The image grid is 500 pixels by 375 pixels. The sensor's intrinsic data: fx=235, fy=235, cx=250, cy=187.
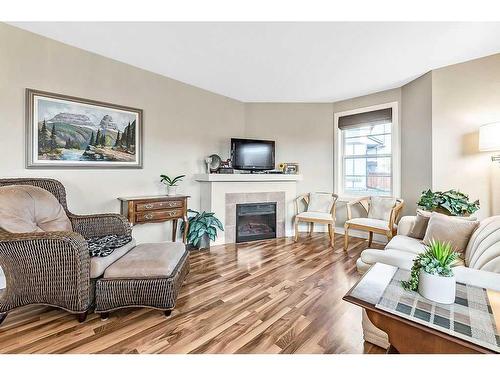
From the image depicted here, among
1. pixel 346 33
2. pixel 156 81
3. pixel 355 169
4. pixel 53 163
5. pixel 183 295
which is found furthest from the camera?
pixel 355 169

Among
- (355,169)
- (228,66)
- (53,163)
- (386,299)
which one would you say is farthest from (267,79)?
(386,299)

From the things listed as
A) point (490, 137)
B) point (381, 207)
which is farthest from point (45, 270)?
point (490, 137)

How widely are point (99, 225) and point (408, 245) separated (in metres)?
2.90

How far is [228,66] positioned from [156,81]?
107cm

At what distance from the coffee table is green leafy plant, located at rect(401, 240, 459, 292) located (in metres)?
0.07

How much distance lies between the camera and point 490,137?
2.49m

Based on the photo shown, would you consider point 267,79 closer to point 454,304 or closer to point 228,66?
point 228,66

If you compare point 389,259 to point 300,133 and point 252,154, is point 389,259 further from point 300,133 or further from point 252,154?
point 300,133

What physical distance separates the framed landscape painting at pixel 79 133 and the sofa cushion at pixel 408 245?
10.2 ft

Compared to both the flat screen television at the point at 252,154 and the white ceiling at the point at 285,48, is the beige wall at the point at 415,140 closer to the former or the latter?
the white ceiling at the point at 285,48

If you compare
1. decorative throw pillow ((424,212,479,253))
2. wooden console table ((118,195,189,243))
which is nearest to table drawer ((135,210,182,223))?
wooden console table ((118,195,189,243))

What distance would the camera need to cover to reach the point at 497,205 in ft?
9.19

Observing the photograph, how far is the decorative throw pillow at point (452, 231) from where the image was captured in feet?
6.61

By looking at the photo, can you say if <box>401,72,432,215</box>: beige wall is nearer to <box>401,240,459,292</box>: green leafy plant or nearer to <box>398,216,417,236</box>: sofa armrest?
<box>398,216,417,236</box>: sofa armrest
